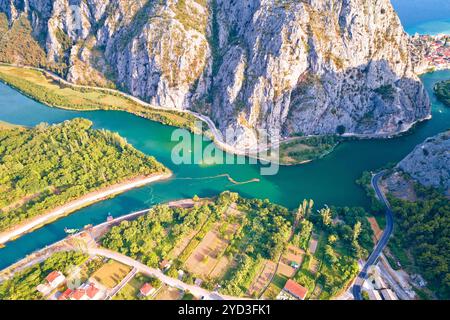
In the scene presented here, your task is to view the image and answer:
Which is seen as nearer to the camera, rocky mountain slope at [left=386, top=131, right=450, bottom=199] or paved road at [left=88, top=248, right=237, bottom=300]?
paved road at [left=88, top=248, right=237, bottom=300]

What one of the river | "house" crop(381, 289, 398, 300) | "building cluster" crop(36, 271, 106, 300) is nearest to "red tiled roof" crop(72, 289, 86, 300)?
"building cluster" crop(36, 271, 106, 300)

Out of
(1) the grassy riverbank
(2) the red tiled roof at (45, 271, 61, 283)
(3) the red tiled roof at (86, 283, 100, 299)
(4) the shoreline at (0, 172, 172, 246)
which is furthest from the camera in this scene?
(1) the grassy riverbank

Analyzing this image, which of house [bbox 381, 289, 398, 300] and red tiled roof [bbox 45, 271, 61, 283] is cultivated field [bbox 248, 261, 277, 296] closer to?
house [bbox 381, 289, 398, 300]

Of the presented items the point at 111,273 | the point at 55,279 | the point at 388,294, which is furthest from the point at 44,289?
the point at 388,294

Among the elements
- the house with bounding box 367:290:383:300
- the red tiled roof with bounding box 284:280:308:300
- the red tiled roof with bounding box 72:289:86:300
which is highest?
the red tiled roof with bounding box 72:289:86:300

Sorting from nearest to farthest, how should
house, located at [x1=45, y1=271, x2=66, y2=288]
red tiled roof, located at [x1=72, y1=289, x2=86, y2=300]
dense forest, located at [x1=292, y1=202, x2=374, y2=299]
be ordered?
1. red tiled roof, located at [x1=72, y1=289, x2=86, y2=300]
2. house, located at [x1=45, y1=271, x2=66, y2=288]
3. dense forest, located at [x1=292, y1=202, x2=374, y2=299]

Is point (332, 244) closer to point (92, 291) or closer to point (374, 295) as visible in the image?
point (374, 295)
